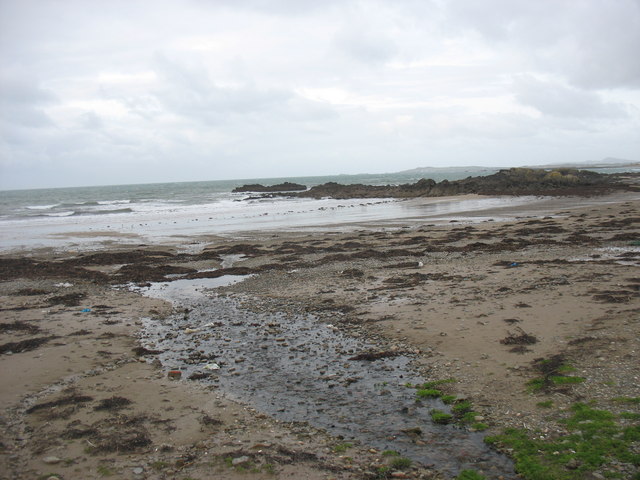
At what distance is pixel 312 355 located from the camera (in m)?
8.74

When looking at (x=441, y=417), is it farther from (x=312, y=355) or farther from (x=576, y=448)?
(x=312, y=355)

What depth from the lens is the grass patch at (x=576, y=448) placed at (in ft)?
15.7

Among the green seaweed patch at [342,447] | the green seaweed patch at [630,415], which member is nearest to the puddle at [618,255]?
the green seaweed patch at [630,415]

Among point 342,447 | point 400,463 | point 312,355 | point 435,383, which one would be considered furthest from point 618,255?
point 342,447

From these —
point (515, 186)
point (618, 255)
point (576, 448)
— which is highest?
point (515, 186)

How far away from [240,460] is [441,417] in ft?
8.70

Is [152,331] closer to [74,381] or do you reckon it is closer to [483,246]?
[74,381]

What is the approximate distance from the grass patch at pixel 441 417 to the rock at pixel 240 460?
2.48 meters

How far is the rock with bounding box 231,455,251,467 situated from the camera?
525cm

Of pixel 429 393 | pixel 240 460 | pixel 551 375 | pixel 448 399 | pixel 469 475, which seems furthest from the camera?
pixel 551 375

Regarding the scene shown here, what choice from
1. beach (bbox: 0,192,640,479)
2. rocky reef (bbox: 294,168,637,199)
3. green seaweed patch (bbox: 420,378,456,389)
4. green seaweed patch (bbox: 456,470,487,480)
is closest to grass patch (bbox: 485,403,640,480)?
beach (bbox: 0,192,640,479)

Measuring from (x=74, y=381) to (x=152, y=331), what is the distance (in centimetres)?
293

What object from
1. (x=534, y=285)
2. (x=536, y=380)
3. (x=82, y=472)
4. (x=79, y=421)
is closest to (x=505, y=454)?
(x=536, y=380)

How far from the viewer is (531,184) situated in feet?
192
